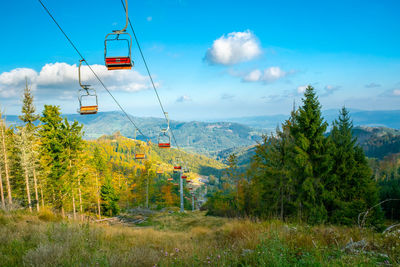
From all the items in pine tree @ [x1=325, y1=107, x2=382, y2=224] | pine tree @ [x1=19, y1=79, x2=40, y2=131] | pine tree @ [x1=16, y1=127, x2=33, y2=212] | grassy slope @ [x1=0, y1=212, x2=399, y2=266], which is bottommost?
pine tree @ [x1=325, y1=107, x2=382, y2=224]

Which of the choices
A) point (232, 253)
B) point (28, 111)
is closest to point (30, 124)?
point (28, 111)

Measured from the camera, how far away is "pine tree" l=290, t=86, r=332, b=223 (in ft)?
64.3

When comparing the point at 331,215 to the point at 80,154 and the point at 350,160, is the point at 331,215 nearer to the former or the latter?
the point at 350,160

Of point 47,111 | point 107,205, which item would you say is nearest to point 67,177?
point 47,111

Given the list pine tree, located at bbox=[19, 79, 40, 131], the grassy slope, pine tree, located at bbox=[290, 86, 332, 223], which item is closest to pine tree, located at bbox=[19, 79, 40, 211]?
pine tree, located at bbox=[19, 79, 40, 131]

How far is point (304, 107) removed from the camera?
2125 cm

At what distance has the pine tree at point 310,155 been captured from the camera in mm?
19594

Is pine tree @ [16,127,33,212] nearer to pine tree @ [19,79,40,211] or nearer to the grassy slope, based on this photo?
pine tree @ [19,79,40,211]

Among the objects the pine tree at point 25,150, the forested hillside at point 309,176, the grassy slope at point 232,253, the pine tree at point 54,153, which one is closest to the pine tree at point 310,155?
the forested hillside at point 309,176

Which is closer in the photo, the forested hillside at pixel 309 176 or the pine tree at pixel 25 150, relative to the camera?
the forested hillside at pixel 309 176

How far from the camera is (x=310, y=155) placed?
20.6 m

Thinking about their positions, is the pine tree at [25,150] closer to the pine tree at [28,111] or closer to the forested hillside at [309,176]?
the pine tree at [28,111]

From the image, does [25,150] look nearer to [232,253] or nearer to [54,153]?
[54,153]

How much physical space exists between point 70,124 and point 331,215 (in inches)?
1116
